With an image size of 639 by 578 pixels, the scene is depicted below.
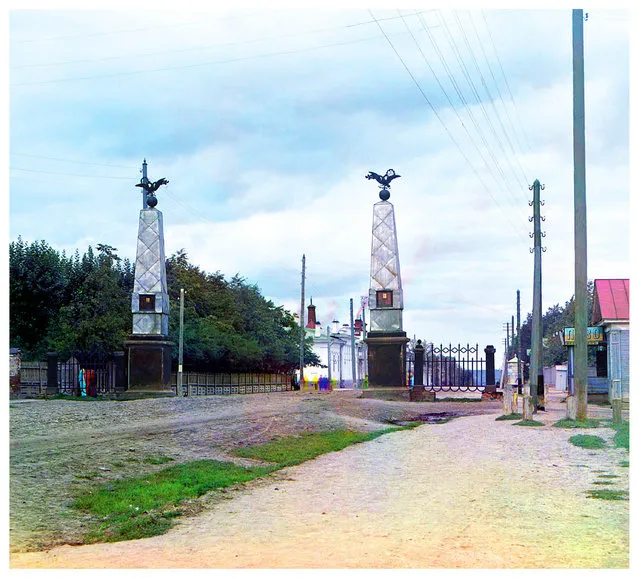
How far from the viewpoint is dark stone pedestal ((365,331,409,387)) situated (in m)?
28.1

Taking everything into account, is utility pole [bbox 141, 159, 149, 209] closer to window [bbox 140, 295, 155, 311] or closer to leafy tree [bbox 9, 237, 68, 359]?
window [bbox 140, 295, 155, 311]

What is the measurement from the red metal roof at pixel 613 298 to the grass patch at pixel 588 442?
599 inches

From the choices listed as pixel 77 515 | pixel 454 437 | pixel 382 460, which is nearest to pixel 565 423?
pixel 454 437

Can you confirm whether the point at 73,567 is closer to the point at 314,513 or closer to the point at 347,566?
the point at 347,566

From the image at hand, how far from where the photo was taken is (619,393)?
2947 cm

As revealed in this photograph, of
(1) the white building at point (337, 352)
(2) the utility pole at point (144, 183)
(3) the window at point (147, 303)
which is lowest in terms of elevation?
(1) the white building at point (337, 352)

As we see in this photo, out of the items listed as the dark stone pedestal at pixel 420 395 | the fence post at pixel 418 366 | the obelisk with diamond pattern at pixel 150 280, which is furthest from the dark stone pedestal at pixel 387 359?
the obelisk with diamond pattern at pixel 150 280

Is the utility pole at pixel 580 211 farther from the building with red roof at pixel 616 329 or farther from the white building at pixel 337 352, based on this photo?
the white building at pixel 337 352

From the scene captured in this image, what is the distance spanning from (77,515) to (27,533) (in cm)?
87

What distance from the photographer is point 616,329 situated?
3005cm

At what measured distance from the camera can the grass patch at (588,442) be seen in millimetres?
14336

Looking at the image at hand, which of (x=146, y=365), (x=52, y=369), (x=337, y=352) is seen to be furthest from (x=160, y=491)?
(x=337, y=352)

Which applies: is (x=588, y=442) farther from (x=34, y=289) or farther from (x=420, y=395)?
(x=34, y=289)

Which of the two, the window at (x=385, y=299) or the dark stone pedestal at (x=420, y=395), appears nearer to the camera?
the dark stone pedestal at (x=420, y=395)
